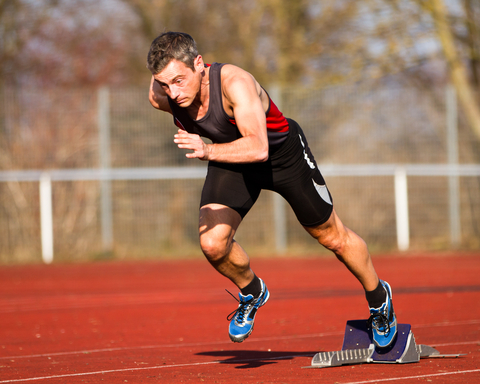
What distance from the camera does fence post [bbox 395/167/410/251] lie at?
18.3 m

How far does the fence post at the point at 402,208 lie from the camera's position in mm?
18312

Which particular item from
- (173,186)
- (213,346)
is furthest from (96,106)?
(213,346)

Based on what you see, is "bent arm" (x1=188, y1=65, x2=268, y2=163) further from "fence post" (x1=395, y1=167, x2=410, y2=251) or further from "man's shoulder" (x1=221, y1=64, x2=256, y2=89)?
"fence post" (x1=395, y1=167, x2=410, y2=251)

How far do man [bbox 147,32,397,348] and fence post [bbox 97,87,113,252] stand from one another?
39.9 ft

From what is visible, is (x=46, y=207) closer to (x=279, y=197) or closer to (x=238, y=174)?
(x=279, y=197)

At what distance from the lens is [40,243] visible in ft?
55.2

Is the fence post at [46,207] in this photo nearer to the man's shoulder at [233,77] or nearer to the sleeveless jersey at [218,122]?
the sleeveless jersey at [218,122]

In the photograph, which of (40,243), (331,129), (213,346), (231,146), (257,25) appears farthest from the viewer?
(257,25)

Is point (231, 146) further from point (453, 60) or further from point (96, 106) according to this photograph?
point (453, 60)

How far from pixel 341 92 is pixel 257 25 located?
532cm

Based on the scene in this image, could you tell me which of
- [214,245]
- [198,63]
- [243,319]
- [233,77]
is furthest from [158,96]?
[243,319]

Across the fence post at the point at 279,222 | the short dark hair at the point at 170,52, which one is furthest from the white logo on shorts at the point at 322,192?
the fence post at the point at 279,222

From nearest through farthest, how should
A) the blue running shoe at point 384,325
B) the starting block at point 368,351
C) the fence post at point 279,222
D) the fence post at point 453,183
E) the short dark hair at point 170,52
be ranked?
the short dark hair at point 170,52
the starting block at point 368,351
the blue running shoe at point 384,325
the fence post at point 279,222
the fence post at point 453,183

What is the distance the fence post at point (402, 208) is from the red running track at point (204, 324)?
2940 mm
